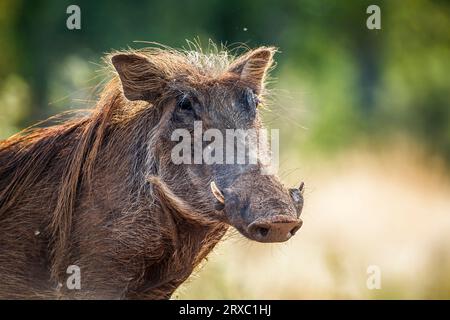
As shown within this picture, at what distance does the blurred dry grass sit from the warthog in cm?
237

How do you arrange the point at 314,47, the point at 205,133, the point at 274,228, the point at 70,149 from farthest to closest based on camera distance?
the point at 314,47 → the point at 70,149 → the point at 205,133 → the point at 274,228

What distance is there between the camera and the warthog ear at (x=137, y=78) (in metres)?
6.77

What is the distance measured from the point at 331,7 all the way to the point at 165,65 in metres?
11.8

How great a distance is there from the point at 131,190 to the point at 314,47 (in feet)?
36.8

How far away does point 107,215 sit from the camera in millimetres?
6629

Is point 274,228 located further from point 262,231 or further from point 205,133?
point 205,133

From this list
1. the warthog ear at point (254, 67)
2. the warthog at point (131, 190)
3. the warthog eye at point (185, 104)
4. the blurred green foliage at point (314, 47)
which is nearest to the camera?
the warthog at point (131, 190)

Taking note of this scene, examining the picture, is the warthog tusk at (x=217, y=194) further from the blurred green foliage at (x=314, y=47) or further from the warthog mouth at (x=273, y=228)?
the blurred green foliage at (x=314, y=47)

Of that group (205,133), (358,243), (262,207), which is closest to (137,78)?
(205,133)

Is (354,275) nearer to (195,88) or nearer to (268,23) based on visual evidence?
(195,88)

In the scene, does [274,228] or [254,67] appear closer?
[274,228]

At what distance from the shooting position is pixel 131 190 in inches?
262

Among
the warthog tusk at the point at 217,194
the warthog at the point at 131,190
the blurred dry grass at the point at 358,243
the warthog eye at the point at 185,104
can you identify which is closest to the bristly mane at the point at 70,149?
the warthog at the point at 131,190
